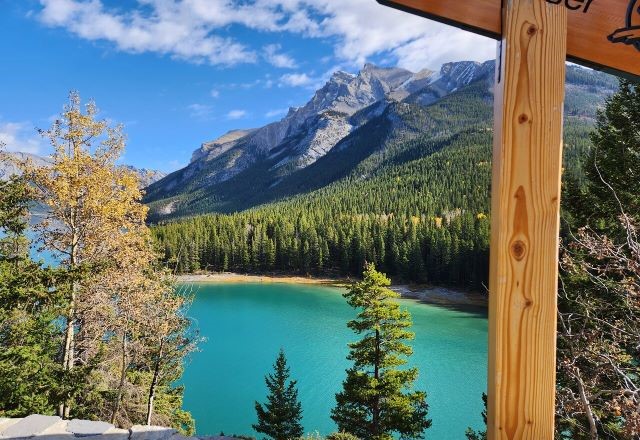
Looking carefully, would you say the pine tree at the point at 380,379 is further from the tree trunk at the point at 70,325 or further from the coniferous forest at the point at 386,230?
the coniferous forest at the point at 386,230

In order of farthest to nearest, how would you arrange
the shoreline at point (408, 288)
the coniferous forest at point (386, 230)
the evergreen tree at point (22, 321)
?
the coniferous forest at point (386, 230) < the shoreline at point (408, 288) < the evergreen tree at point (22, 321)

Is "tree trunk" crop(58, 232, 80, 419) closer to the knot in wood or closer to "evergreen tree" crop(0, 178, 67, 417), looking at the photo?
"evergreen tree" crop(0, 178, 67, 417)

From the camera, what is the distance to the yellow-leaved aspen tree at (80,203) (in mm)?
6723

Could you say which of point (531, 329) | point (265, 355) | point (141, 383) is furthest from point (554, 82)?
point (265, 355)

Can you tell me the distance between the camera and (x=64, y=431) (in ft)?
14.2

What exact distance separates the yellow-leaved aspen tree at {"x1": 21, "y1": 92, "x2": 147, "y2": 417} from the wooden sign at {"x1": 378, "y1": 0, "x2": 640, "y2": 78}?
673 cm

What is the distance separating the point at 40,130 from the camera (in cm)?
657

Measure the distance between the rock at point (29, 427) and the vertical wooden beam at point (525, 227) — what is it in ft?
16.2

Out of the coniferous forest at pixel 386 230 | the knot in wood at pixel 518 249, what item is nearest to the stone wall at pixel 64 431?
the knot in wood at pixel 518 249

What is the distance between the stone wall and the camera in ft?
13.8

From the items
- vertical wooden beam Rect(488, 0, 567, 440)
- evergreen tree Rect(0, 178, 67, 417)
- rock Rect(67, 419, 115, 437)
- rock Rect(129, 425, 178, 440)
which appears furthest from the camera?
evergreen tree Rect(0, 178, 67, 417)

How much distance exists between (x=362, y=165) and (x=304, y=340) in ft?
340

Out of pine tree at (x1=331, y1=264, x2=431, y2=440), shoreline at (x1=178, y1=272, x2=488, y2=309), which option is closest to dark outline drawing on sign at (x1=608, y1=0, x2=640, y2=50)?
pine tree at (x1=331, y1=264, x2=431, y2=440)

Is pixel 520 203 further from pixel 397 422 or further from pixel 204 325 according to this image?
pixel 204 325
